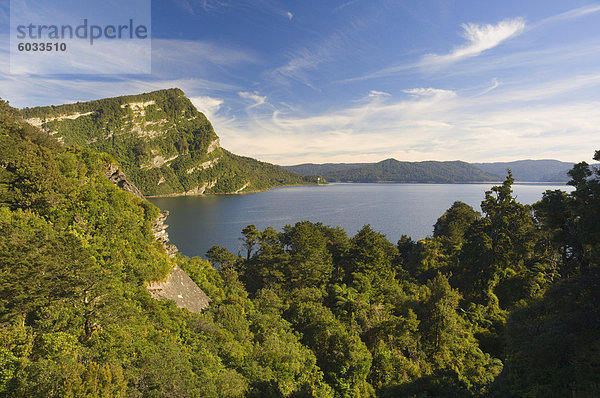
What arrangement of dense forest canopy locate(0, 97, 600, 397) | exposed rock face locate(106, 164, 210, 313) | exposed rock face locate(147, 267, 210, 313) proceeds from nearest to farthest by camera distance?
dense forest canopy locate(0, 97, 600, 397) → exposed rock face locate(147, 267, 210, 313) → exposed rock face locate(106, 164, 210, 313)

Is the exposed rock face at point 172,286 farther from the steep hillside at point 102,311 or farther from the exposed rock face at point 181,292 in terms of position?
the steep hillside at point 102,311

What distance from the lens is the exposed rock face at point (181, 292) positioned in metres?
21.2

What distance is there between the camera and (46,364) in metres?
8.98

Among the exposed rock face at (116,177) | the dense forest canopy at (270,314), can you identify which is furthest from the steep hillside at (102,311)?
the exposed rock face at (116,177)

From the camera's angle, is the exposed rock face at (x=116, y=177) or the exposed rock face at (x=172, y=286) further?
the exposed rock face at (x=116, y=177)

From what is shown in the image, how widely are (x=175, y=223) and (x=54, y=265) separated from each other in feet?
284

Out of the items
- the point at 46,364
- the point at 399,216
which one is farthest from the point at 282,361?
the point at 399,216

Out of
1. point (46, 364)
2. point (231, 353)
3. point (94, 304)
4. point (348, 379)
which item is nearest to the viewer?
point (46, 364)

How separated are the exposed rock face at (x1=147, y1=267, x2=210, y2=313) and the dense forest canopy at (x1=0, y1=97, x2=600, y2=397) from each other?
3.05 ft

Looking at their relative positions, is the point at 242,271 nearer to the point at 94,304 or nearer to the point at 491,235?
the point at 94,304

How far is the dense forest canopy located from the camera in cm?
973

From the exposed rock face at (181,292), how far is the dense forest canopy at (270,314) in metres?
0.93

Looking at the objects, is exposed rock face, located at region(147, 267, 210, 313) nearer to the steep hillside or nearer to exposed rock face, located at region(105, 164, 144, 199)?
the steep hillside

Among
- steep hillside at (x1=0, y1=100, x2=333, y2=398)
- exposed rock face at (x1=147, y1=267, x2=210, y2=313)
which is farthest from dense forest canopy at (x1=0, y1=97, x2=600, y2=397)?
exposed rock face at (x1=147, y1=267, x2=210, y2=313)
